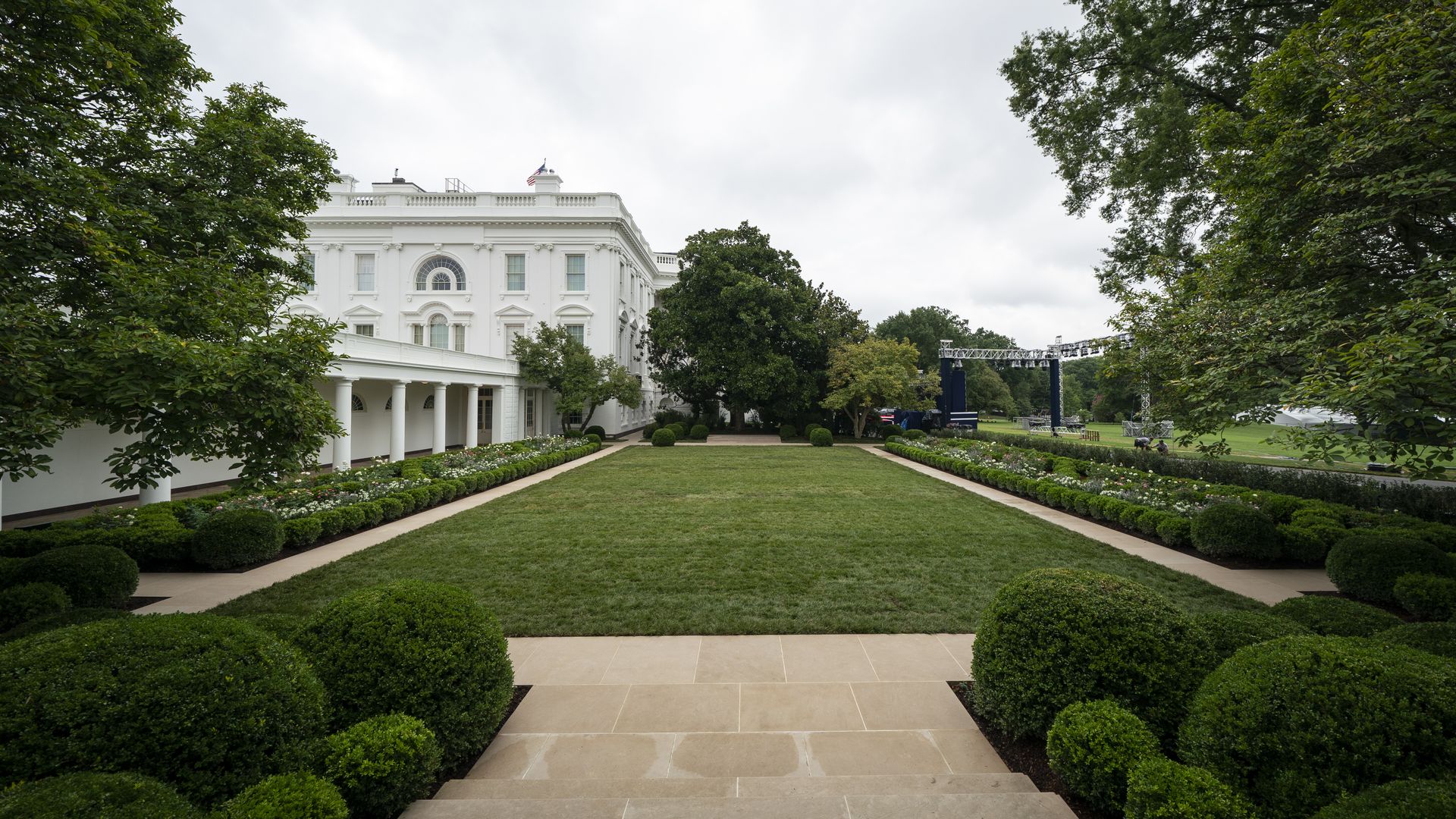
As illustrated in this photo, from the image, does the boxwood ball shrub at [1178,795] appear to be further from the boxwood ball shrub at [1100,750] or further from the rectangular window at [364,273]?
the rectangular window at [364,273]

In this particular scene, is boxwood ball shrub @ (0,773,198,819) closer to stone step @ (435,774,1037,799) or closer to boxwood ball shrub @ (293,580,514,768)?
boxwood ball shrub @ (293,580,514,768)

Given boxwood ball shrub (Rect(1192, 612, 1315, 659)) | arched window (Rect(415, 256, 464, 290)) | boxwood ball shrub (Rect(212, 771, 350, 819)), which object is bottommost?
boxwood ball shrub (Rect(212, 771, 350, 819))

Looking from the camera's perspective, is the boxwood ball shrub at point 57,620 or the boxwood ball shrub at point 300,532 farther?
the boxwood ball shrub at point 300,532

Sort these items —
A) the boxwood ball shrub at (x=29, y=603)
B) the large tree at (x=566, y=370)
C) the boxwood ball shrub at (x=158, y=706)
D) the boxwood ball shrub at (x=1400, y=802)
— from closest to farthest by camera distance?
the boxwood ball shrub at (x=1400, y=802) → the boxwood ball shrub at (x=158, y=706) → the boxwood ball shrub at (x=29, y=603) → the large tree at (x=566, y=370)

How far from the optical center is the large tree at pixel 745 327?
3152 centimetres

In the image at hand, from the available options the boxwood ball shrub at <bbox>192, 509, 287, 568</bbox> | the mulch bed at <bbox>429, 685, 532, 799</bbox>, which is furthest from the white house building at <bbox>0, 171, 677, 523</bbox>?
the mulch bed at <bbox>429, 685, 532, 799</bbox>

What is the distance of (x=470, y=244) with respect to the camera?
33125mm

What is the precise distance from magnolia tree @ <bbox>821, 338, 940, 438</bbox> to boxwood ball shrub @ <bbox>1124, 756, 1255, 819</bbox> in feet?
90.8

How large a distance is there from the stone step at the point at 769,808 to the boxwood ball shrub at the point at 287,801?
1.89 feet

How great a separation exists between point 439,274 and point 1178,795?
122 ft

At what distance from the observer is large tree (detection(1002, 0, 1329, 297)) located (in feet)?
41.1

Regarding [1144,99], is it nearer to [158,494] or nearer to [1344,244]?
[1344,244]

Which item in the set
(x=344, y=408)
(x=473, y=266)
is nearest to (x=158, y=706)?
(x=344, y=408)

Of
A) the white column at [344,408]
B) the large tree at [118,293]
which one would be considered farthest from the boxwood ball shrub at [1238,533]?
the white column at [344,408]
